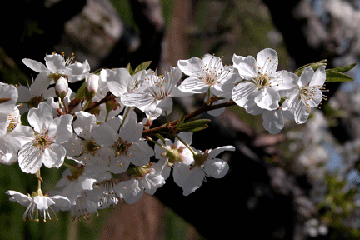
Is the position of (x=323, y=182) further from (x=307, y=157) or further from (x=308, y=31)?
(x=308, y=31)

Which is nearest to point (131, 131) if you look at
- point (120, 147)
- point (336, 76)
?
point (120, 147)

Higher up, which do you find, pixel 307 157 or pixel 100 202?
pixel 100 202

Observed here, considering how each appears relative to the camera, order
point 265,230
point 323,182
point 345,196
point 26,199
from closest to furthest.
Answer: point 26,199, point 265,230, point 345,196, point 323,182

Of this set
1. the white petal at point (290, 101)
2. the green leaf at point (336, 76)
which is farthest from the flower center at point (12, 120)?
the green leaf at point (336, 76)

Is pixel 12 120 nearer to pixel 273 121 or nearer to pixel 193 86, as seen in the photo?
pixel 193 86

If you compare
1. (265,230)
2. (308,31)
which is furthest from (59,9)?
(308,31)

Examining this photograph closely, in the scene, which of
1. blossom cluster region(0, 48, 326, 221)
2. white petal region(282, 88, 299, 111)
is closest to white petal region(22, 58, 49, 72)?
blossom cluster region(0, 48, 326, 221)

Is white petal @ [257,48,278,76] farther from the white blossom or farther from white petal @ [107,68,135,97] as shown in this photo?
the white blossom
